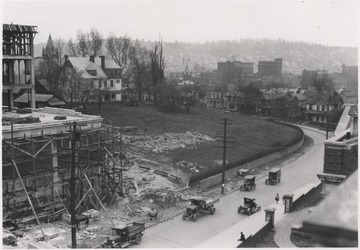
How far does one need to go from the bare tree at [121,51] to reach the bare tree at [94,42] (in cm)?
206

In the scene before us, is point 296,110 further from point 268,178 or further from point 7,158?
point 7,158

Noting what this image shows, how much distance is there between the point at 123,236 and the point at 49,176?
7282 millimetres

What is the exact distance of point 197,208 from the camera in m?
30.2

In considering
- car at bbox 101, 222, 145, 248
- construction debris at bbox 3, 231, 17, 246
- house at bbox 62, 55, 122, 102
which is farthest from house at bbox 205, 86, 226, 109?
construction debris at bbox 3, 231, 17, 246

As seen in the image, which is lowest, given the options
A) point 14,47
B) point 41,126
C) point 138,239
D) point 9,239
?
point 138,239

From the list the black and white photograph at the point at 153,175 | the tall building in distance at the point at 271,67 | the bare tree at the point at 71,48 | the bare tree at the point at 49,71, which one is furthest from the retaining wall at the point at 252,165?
the tall building in distance at the point at 271,67

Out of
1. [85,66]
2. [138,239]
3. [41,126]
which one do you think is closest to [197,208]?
[138,239]

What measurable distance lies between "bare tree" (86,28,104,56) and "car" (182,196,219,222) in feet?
226

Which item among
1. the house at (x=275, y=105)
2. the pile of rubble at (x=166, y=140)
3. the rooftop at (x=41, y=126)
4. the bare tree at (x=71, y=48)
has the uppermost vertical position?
the bare tree at (x=71, y=48)

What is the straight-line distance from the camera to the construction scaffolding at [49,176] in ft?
86.2

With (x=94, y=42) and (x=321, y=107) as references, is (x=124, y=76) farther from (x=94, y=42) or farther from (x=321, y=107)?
(x=321, y=107)

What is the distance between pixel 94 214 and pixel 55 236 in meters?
3.87

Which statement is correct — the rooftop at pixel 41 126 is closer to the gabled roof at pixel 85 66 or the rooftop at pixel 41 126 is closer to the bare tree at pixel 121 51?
the gabled roof at pixel 85 66

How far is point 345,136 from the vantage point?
Result: 73.0 feet
